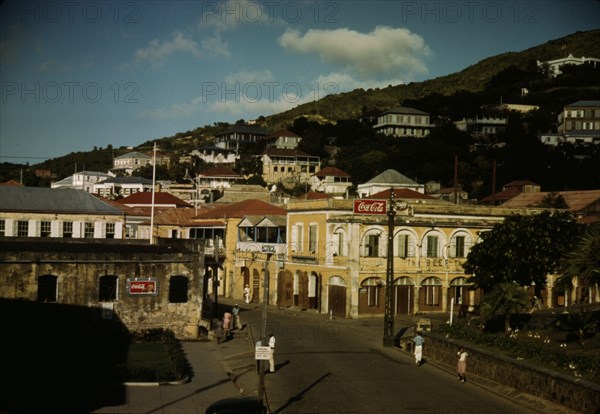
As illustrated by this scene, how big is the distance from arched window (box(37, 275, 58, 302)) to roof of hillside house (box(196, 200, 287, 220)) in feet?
89.2

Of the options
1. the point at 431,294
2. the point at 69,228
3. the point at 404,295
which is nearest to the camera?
the point at 404,295

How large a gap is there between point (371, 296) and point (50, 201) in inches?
977

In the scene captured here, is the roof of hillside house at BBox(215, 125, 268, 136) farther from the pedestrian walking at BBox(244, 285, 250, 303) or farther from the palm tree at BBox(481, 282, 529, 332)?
the palm tree at BBox(481, 282, 529, 332)

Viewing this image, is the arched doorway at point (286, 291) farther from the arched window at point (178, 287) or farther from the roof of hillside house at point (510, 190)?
the roof of hillside house at point (510, 190)

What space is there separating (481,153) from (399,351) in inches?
3772

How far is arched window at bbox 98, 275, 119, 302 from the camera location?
112 feet

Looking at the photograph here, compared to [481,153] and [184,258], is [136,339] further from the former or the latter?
[481,153]

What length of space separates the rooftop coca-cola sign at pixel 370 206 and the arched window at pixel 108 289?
1786cm

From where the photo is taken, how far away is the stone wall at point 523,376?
72.3 feet

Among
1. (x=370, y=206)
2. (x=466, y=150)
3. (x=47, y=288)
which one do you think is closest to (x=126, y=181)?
(x=466, y=150)

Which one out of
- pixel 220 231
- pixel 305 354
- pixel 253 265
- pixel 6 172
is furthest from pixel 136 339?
pixel 6 172

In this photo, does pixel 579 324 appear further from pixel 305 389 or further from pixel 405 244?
pixel 405 244

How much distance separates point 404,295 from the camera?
48.1 metres

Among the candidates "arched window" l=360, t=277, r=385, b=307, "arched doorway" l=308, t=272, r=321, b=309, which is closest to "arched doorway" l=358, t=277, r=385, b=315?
"arched window" l=360, t=277, r=385, b=307
